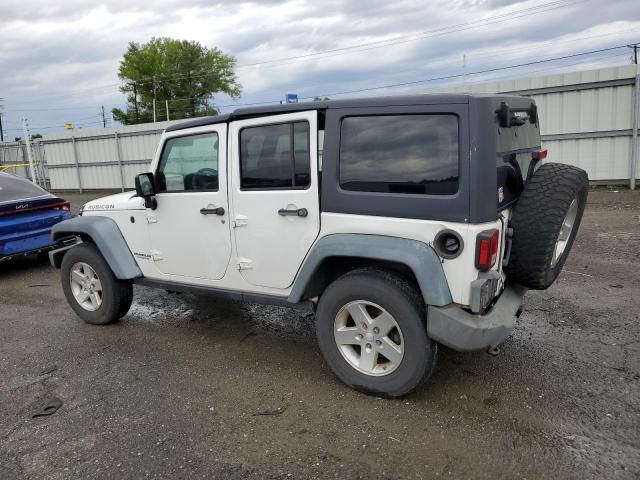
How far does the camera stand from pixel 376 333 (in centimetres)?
343

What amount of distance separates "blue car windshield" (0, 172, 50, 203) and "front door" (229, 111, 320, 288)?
5.14m

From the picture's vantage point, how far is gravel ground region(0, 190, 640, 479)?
9.37 feet

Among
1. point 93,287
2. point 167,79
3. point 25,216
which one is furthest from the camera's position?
point 167,79

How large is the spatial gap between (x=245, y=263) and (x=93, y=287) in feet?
6.65

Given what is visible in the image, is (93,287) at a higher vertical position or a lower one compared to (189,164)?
lower

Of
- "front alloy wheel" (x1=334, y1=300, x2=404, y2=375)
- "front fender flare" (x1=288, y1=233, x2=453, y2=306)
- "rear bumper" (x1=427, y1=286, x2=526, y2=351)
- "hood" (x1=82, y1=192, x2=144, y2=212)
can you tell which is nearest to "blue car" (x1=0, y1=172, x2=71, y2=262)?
Result: "hood" (x1=82, y1=192, x2=144, y2=212)

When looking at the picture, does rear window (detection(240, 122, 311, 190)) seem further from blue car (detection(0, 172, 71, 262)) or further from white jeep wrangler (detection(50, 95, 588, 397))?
blue car (detection(0, 172, 71, 262))

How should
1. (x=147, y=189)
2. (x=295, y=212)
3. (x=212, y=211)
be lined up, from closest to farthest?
1. (x=295, y=212)
2. (x=212, y=211)
3. (x=147, y=189)

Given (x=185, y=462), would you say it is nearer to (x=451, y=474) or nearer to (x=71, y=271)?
(x=451, y=474)

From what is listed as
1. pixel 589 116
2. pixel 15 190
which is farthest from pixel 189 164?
pixel 589 116

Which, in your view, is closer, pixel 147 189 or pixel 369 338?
pixel 369 338

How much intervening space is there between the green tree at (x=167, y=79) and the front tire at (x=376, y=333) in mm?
74833

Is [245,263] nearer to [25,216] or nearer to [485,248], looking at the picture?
[485,248]

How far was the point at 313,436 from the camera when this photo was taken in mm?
3121
